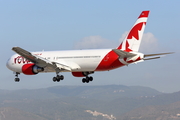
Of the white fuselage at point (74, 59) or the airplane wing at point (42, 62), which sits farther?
the airplane wing at point (42, 62)

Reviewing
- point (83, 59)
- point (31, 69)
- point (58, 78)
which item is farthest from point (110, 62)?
point (31, 69)

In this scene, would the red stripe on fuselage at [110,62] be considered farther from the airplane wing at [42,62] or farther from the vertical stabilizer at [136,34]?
the airplane wing at [42,62]

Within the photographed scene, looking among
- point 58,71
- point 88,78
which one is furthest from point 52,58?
point 88,78

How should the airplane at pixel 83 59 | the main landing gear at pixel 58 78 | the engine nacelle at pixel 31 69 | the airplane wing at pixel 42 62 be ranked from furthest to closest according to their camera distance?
1. the engine nacelle at pixel 31 69
2. the main landing gear at pixel 58 78
3. the airplane wing at pixel 42 62
4. the airplane at pixel 83 59

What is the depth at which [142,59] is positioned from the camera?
59875 mm

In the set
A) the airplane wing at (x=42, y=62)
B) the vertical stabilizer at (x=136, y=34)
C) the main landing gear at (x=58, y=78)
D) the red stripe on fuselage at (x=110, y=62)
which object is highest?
the vertical stabilizer at (x=136, y=34)

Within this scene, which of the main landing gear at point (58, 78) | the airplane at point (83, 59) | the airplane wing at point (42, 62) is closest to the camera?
the airplane at point (83, 59)

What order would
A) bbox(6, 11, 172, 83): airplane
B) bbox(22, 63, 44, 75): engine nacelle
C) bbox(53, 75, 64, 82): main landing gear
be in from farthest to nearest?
bbox(22, 63, 44, 75): engine nacelle
bbox(53, 75, 64, 82): main landing gear
bbox(6, 11, 172, 83): airplane

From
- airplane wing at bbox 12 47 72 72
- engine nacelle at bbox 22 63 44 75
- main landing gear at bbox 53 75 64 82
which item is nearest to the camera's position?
airplane wing at bbox 12 47 72 72

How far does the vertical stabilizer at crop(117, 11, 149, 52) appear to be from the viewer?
6000 centimetres

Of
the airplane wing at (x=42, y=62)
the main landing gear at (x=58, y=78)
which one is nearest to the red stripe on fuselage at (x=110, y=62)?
the airplane wing at (x=42, y=62)

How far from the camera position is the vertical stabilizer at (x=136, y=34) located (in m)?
60.0

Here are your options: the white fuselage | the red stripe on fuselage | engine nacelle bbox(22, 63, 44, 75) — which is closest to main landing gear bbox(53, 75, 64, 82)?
the white fuselage

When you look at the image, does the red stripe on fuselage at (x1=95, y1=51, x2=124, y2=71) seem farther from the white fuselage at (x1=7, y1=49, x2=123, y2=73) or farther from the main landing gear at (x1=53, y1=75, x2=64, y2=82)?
the main landing gear at (x1=53, y1=75, x2=64, y2=82)
